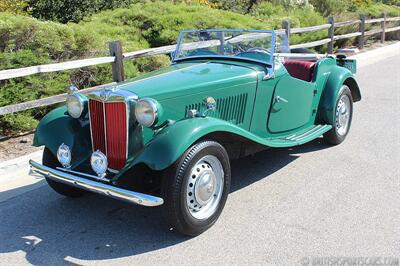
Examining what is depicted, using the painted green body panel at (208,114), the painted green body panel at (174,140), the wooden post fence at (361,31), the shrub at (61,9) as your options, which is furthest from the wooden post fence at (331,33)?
the painted green body panel at (174,140)

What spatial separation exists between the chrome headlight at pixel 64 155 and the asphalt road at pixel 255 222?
537mm

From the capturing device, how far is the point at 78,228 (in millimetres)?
4199

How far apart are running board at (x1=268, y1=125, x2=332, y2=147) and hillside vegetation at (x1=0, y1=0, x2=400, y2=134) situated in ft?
11.6

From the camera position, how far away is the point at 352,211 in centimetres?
437

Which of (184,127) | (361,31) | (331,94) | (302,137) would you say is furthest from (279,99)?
(361,31)

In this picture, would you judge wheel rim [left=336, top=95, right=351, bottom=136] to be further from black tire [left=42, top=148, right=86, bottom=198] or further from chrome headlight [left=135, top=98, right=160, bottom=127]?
black tire [left=42, top=148, right=86, bottom=198]

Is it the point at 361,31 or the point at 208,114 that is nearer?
the point at 208,114

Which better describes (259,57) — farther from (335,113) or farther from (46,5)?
(46,5)

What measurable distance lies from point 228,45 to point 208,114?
1.20 metres

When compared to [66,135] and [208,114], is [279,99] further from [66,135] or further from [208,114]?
[66,135]

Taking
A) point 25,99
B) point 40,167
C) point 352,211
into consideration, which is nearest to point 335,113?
point 352,211

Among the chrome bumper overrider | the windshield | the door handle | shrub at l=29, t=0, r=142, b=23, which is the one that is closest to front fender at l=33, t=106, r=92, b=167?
the chrome bumper overrider

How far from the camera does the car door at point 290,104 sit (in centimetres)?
519

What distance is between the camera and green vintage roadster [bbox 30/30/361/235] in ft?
12.5
